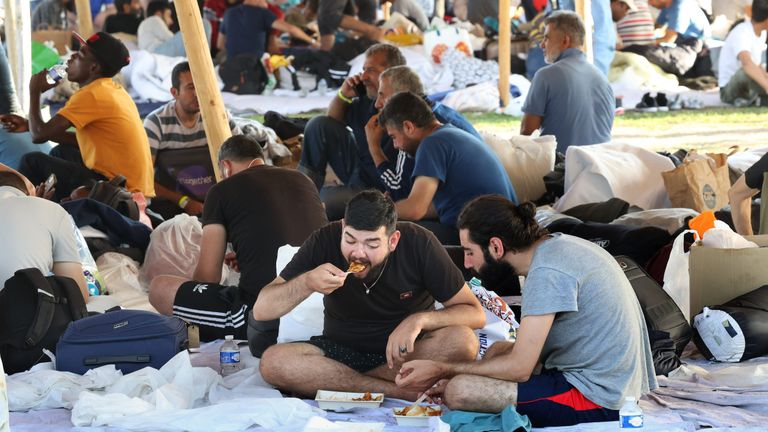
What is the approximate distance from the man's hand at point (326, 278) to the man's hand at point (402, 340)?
0.97 ft

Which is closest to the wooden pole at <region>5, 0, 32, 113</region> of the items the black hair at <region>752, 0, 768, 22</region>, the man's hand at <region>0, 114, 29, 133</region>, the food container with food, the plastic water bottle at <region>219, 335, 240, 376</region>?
the man's hand at <region>0, 114, 29, 133</region>

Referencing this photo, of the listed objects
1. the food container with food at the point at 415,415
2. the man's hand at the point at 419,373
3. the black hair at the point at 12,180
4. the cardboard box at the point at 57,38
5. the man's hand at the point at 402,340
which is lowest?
the food container with food at the point at 415,415

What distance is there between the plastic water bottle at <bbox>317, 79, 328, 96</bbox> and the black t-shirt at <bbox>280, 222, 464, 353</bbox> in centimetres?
866

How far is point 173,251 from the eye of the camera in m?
6.95

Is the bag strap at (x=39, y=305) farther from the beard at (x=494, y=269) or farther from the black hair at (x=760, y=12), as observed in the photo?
the black hair at (x=760, y=12)

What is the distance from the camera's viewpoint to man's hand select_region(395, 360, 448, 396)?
460 cm

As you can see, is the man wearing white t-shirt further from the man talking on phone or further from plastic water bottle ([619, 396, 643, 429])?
A: plastic water bottle ([619, 396, 643, 429])

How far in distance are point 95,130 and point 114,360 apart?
10.4ft

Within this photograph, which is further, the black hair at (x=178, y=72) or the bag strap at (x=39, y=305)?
the black hair at (x=178, y=72)

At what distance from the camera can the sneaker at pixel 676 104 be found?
43.7 feet

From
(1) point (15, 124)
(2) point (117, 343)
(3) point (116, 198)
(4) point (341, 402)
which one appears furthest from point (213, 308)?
(1) point (15, 124)

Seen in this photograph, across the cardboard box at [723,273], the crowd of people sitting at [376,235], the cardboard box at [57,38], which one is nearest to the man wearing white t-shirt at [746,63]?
the crowd of people sitting at [376,235]

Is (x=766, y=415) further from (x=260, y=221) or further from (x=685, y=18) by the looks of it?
(x=685, y=18)

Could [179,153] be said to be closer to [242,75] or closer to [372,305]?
[372,305]
